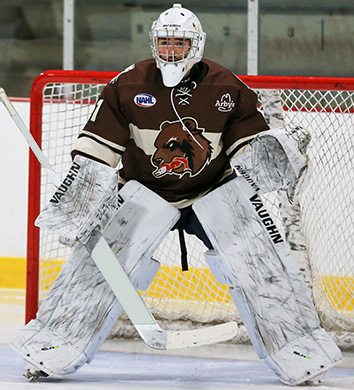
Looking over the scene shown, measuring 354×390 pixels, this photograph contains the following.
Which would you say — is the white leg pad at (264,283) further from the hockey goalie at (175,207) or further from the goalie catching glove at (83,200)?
the goalie catching glove at (83,200)

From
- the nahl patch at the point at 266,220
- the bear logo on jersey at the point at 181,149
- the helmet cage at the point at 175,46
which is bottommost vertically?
the nahl patch at the point at 266,220

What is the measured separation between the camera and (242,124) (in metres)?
2.05

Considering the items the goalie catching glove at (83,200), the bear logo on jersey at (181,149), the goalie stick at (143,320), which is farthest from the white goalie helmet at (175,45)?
the goalie stick at (143,320)

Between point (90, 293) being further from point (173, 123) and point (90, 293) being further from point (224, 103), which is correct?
point (224, 103)

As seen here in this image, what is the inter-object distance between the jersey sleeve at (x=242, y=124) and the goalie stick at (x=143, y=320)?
429 millimetres

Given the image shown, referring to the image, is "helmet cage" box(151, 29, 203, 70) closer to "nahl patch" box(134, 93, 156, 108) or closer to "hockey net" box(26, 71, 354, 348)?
"nahl patch" box(134, 93, 156, 108)

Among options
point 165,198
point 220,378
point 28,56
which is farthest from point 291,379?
point 28,56

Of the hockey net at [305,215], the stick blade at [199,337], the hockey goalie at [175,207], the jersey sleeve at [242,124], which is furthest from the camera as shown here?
the hockey net at [305,215]

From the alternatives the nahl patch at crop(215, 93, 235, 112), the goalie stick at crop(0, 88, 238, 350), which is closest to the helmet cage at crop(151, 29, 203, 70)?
the nahl patch at crop(215, 93, 235, 112)

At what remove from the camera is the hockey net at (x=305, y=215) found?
2.53 meters

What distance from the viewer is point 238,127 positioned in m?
2.04

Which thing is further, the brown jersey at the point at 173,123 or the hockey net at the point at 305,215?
the hockey net at the point at 305,215

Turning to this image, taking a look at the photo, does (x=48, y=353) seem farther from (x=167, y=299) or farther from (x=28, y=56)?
(x=28, y=56)

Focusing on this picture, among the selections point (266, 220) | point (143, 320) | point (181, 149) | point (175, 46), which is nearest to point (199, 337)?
point (143, 320)
